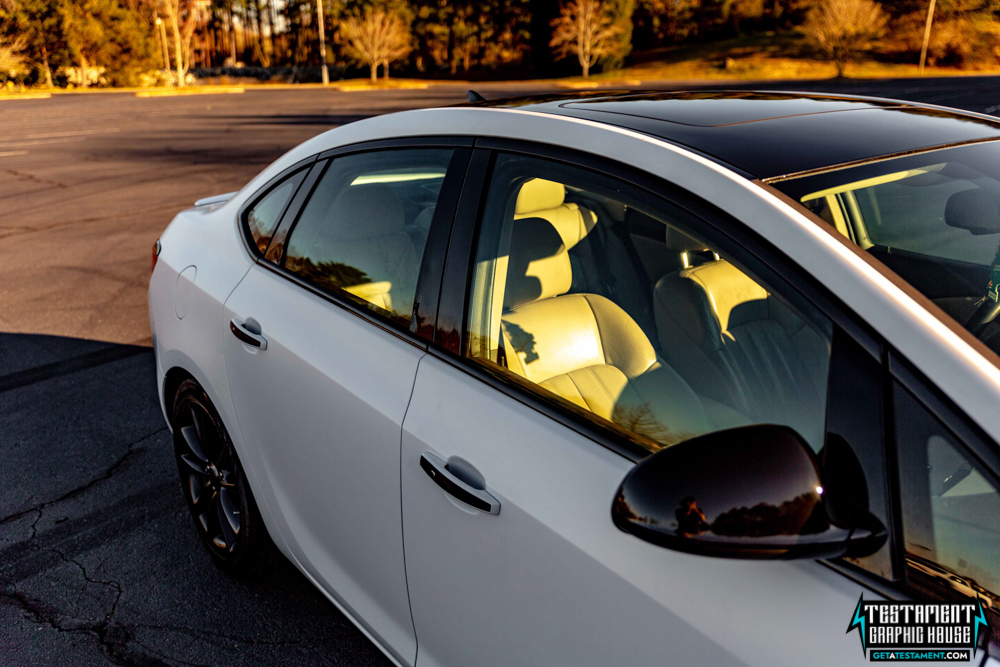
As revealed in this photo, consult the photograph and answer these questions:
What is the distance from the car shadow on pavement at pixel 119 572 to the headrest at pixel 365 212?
4.22 feet

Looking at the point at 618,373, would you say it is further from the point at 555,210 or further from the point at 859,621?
the point at 859,621

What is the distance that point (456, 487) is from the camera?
150 cm

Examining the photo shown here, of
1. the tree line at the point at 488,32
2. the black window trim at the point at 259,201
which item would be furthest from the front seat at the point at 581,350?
the tree line at the point at 488,32

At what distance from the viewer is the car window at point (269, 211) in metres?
2.45

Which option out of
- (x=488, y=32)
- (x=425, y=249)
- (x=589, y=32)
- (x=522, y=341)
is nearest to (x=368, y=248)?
(x=425, y=249)

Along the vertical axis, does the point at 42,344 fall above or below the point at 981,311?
below

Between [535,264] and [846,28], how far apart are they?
4821 cm

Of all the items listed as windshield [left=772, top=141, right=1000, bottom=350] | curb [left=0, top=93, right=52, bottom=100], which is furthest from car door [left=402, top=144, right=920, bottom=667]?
curb [left=0, top=93, right=52, bottom=100]

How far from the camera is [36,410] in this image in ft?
13.4

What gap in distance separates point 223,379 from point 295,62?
89654mm

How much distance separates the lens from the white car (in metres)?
1.04

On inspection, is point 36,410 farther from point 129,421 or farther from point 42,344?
point 42,344

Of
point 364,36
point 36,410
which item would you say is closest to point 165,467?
point 36,410

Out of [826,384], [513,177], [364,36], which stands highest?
[364,36]
